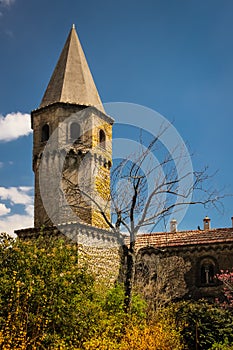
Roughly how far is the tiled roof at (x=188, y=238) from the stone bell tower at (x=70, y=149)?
6.01 m

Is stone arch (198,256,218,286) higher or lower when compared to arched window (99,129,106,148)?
lower

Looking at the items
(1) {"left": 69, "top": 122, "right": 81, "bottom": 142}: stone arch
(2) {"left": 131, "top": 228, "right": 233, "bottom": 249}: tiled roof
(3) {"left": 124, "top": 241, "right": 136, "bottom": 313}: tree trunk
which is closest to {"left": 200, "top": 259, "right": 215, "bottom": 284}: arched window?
(2) {"left": 131, "top": 228, "right": 233, "bottom": 249}: tiled roof

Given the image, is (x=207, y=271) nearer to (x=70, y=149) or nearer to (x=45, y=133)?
(x=70, y=149)

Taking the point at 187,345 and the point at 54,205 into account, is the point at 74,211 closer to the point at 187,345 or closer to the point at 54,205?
the point at 54,205

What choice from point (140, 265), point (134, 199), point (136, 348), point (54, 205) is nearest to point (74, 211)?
point (54, 205)

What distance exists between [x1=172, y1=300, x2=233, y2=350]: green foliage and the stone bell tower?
6756mm

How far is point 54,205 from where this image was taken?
90.5ft

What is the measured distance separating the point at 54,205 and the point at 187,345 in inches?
392

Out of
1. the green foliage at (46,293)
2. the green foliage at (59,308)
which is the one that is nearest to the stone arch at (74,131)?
the green foliage at (59,308)

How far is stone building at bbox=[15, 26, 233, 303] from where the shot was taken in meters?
27.1

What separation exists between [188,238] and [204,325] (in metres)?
11.8

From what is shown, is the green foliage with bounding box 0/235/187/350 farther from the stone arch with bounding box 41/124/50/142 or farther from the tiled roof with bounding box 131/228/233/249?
the tiled roof with bounding box 131/228/233/249

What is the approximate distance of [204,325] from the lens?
2184 cm

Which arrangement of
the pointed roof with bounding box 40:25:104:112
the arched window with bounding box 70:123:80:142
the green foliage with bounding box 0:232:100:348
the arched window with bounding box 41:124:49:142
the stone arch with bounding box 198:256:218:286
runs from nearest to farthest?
the green foliage with bounding box 0:232:100:348 < the arched window with bounding box 70:123:80:142 < the arched window with bounding box 41:124:49:142 < the pointed roof with bounding box 40:25:104:112 < the stone arch with bounding box 198:256:218:286
